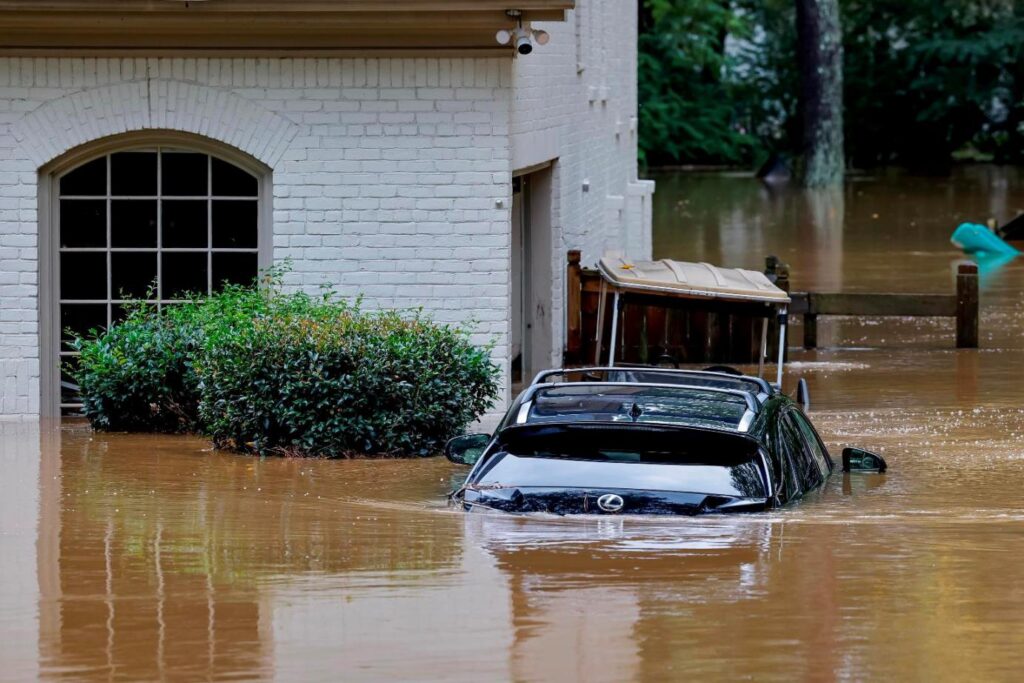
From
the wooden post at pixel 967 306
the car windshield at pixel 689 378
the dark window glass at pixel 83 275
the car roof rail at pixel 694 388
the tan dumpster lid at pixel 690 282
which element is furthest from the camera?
the wooden post at pixel 967 306

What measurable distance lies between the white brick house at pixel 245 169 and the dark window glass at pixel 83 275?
0.4 inches

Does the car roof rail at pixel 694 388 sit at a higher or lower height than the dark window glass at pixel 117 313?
lower

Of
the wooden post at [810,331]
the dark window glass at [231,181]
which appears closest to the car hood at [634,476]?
the dark window glass at [231,181]

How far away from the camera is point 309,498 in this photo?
10523 mm

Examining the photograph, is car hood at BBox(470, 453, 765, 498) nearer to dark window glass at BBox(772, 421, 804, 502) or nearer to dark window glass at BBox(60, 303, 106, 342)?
dark window glass at BBox(772, 421, 804, 502)

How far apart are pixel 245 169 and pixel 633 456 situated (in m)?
6.37

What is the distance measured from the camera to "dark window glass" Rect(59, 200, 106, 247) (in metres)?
14.7

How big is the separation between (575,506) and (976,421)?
280 inches

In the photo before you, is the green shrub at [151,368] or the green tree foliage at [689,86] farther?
the green tree foliage at [689,86]

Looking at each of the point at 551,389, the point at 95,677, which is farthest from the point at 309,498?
the point at 95,677

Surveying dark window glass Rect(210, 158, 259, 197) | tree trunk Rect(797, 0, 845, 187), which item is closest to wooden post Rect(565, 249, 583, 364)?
dark window glass Rect(210, 158, 259, 197)

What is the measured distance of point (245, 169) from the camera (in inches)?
579

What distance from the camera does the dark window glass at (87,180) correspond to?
14695 millimetres

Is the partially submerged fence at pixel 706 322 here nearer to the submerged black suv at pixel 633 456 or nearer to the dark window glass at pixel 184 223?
the dark window glass at pixel 184 223
